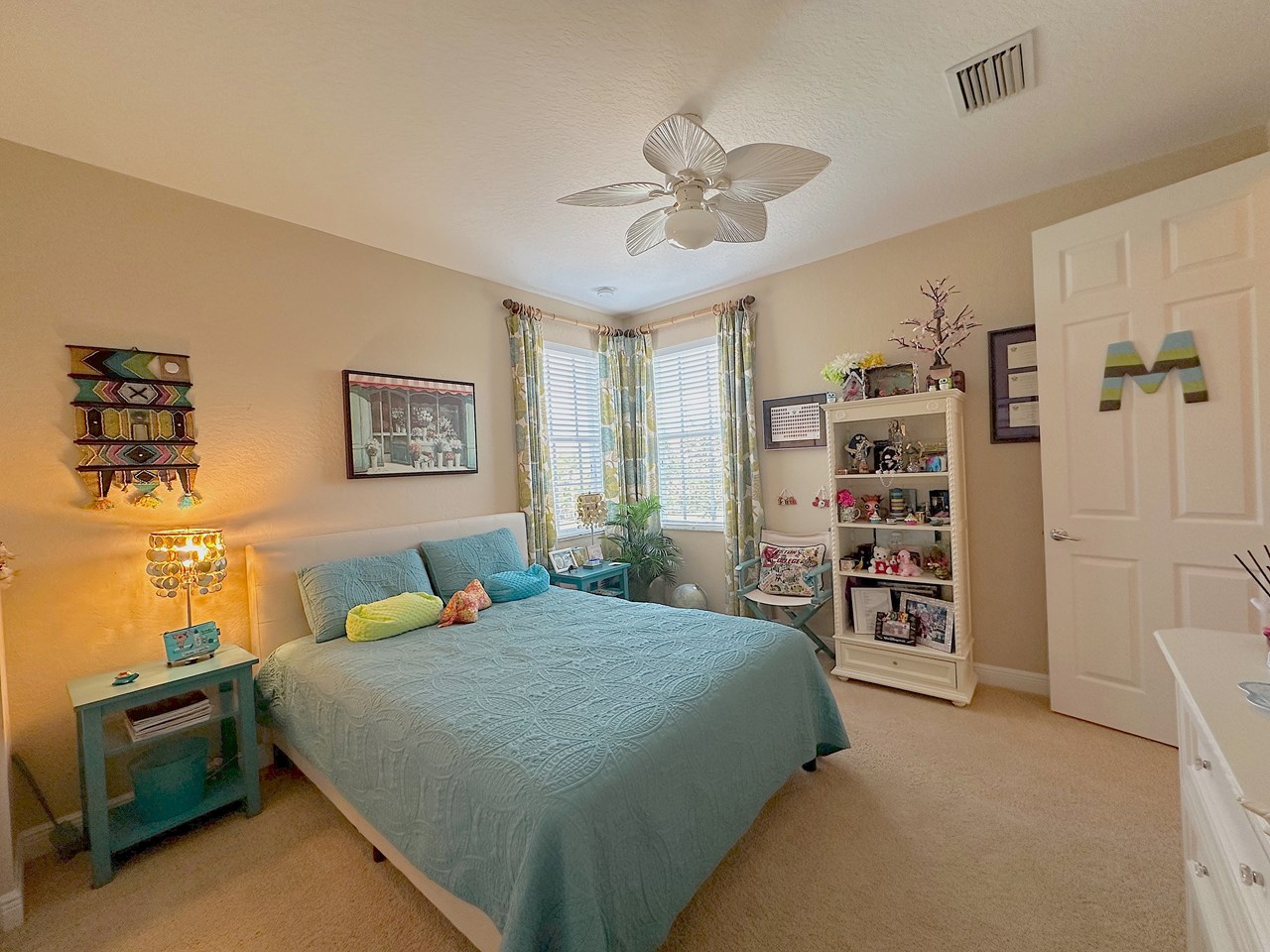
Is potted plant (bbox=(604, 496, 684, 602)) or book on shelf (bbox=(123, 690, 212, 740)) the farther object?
potted plant (bbox=(604, 496, 684, 602))

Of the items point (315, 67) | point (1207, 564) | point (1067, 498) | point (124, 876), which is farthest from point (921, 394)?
point (124, 876)

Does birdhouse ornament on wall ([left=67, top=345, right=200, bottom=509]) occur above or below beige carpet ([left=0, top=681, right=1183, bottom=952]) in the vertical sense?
above

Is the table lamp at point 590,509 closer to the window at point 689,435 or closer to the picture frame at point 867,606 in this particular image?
the window at point 689,435

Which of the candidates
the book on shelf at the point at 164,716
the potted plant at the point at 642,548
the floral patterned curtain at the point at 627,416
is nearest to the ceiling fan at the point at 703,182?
the floral patterned curtain at the point at 627,416

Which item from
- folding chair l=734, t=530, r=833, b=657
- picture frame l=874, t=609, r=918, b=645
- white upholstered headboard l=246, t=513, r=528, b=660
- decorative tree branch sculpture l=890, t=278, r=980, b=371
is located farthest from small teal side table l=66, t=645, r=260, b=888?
decorative tree branch sculpture l=890, t=278, r=980, b=371

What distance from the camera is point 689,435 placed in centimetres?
444

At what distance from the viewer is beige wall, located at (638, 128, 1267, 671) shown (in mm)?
2652

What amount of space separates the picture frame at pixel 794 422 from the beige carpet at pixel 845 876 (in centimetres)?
210

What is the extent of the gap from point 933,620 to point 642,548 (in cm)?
213

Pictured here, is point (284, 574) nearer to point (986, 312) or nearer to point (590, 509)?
point (590, 509)

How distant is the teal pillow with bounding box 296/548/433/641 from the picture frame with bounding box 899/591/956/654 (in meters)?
2.89

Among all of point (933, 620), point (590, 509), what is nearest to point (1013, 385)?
point (933, 620)

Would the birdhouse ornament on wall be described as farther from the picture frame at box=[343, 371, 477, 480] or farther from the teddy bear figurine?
the teddy bear figurine

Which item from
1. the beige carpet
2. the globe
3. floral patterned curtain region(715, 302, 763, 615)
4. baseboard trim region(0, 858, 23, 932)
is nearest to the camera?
the beige carpet
